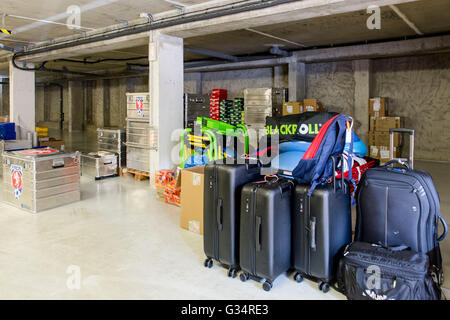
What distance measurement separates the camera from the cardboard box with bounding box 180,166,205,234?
3893 millimetres

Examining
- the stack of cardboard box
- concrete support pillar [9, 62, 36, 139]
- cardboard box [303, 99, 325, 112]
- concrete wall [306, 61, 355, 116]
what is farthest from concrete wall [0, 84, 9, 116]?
the stack of cardboard box

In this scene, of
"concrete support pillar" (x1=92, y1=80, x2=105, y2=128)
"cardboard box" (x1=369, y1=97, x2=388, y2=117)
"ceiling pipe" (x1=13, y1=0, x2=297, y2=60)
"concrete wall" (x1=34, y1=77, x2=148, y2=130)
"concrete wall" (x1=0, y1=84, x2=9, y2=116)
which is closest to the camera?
"ceiling pipe" (x1=13, y1=0, x2=297, y2=60)

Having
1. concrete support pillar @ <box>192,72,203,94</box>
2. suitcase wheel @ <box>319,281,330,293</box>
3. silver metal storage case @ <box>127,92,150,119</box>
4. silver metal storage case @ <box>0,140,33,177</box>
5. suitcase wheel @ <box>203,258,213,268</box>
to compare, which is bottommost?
suitcase wheel @ <box>319,281,330,293</box>

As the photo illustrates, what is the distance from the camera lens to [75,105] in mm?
19250

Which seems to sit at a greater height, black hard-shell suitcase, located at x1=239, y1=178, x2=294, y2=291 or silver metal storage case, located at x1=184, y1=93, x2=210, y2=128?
silver metal storage case, located at x1=184, y1=93, x2=210, y2=128

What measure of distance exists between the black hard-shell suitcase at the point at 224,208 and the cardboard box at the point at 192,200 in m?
0.89

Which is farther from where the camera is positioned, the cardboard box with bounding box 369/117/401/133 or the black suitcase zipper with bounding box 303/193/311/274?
the cardboard box with bounding box 369/117/401/133

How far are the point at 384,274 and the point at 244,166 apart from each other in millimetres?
1226

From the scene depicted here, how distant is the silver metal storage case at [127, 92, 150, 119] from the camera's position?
6.54 metres

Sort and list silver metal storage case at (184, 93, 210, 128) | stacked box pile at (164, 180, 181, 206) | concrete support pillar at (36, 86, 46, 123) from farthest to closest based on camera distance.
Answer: concrete support pillar at (36, 86, 46, 123), silver metal storage case at (184, 93, 210, 128), stacked box pile at (164, 180, 181, 206)

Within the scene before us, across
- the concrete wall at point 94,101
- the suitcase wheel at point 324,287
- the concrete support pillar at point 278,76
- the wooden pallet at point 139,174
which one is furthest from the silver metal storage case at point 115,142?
the concrete wall at point 94,101

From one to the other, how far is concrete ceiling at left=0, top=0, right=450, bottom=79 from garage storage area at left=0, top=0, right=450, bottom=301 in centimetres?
6

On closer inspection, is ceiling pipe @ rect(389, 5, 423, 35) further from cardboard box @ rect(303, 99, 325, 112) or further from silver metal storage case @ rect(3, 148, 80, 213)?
silver metal storage case @ rect(3, 148, 80, 213)
